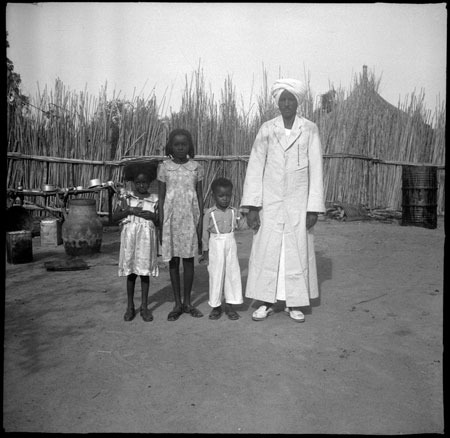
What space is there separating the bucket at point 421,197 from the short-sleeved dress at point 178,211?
20.5 feet

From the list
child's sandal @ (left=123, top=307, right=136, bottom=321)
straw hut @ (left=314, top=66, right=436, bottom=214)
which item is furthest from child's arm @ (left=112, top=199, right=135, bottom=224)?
straw hut @ (left=314, top=66, right=436, bottom=214)

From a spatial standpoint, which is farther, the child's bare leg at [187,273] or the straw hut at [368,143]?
the straw hut at [368,143]

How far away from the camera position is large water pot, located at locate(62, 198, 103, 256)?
605 centimetres

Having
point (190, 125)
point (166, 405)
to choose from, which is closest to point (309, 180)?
point (166, 405)

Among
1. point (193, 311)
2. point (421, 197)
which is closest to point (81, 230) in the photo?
point (193, 311)

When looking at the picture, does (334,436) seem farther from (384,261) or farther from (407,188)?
(407,188)

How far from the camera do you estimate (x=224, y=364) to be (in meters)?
2.64

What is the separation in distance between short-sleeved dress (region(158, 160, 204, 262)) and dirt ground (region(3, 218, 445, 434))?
57 cm

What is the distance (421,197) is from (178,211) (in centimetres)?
636

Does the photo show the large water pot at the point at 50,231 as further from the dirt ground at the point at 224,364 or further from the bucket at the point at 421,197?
the bucket at the point at 421,197

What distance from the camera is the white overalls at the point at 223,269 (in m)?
3.55

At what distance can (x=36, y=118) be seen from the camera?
8461 mm

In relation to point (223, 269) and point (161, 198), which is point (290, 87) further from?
point (223, 269)

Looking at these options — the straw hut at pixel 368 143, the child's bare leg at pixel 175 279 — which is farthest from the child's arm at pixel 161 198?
the straw hut at pixel 368 143
